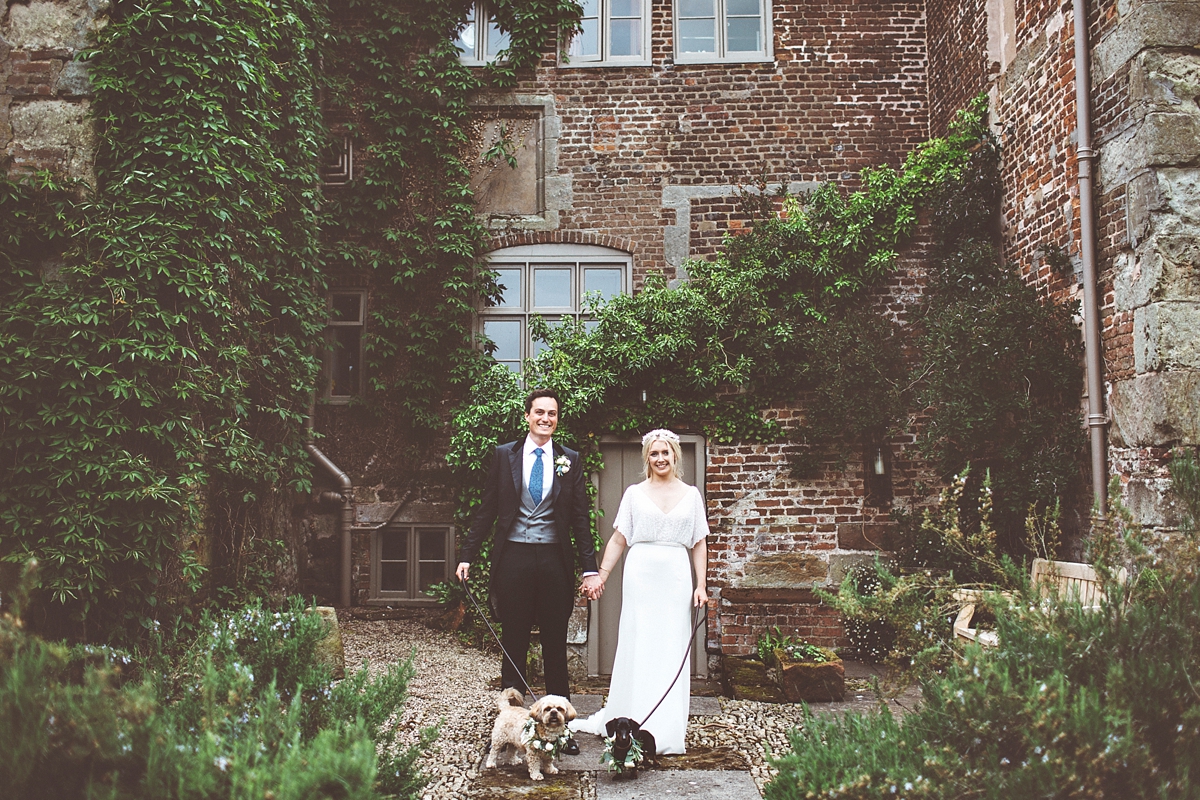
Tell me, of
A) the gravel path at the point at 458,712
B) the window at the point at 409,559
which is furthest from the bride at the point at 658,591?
the window at the point at 409,559

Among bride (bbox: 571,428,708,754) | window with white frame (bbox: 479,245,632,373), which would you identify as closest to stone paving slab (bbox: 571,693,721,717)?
bride (bbox: 571,428,708,754)

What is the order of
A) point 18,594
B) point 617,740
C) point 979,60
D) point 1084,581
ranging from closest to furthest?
point 18,594 → point 617,740 → point 1084,581 → point 979,60

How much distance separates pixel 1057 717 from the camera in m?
2.53

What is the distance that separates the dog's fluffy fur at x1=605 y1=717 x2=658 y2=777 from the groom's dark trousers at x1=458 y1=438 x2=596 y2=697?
769mm

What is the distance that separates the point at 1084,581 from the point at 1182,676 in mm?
3247

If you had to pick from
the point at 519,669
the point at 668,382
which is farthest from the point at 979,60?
the point at 519,669

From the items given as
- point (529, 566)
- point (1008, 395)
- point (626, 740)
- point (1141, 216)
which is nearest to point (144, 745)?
point (626, 740)

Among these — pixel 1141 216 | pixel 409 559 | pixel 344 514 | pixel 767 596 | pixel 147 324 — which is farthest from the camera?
pixel 409 559

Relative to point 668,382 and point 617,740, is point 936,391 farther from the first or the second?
point 617,740

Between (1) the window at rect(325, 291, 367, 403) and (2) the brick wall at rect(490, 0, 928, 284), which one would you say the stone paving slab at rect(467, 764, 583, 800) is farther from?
(2) the brick wall at rect(490, 0, 928, 284)

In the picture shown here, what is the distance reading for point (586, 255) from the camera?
905 cm

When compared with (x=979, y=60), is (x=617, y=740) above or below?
below

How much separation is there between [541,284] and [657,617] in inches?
201

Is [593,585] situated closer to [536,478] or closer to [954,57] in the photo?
[536,478]
